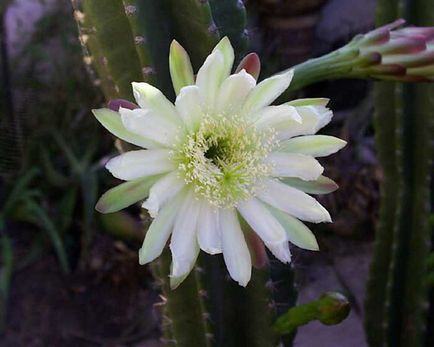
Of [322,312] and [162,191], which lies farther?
[322,312]

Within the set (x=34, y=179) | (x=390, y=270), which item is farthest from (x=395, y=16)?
(x=34, y=179)

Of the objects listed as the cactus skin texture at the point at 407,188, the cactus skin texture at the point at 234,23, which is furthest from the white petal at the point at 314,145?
the cactus skin texture at the point at 407,188

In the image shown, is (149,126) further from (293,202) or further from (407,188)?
(407,188)

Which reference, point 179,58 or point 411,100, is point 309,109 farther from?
point 411,100

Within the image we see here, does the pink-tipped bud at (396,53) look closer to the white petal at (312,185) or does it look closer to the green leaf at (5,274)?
the white petal at (312,185)

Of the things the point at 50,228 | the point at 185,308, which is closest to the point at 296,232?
the point at 185,308

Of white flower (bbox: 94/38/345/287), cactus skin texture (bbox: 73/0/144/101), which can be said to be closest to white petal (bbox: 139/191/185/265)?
white flower (bbox: 94/38/345/287)

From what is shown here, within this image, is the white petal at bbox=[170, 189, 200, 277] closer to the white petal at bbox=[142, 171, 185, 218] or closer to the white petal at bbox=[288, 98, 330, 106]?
the white petal at bbox=[142, 171, 185, 218]
